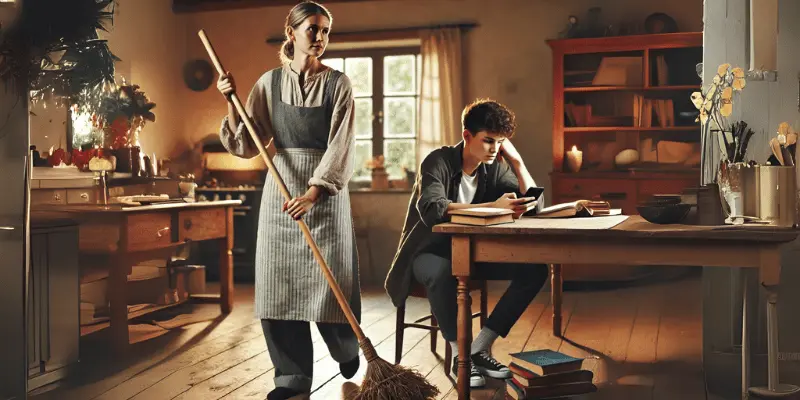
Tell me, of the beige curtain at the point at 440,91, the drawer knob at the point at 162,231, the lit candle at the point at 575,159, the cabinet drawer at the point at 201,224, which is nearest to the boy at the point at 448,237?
the drawer knob at the point at 162,231

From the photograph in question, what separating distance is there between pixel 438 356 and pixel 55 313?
5.28ft

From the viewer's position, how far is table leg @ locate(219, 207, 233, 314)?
4973mm

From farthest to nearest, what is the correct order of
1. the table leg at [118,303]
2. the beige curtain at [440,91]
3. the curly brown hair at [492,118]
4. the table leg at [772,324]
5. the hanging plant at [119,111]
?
the beige curtain at [440,91] → the hanging plant at [119,111] → the table leg at [118,303] → the curly brown hair at [492,118] → the table leg at [772,324]

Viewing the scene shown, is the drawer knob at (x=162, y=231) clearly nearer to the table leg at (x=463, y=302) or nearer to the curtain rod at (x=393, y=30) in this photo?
the table leg at (x=463, y=302)

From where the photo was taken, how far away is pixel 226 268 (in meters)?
5.00

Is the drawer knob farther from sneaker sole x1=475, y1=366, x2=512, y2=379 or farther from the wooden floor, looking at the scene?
sneaker sole x1=475, y1=366, x2=512, y2=379

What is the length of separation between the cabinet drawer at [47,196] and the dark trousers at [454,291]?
1.41 m

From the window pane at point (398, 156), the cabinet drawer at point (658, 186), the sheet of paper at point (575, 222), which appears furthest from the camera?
the window pane at point (398, 156)

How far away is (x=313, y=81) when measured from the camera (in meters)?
2.81

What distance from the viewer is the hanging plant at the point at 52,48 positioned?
2695mm

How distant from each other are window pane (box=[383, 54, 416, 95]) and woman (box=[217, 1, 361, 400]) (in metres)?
3.85

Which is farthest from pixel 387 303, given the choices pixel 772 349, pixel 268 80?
pixel 772 349

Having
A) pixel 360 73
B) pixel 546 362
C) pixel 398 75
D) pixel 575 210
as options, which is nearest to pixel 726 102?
pixel 575 210

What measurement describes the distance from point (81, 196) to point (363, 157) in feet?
10.8
